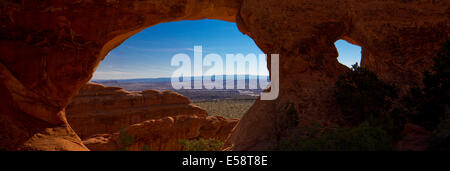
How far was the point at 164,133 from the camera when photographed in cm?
1408

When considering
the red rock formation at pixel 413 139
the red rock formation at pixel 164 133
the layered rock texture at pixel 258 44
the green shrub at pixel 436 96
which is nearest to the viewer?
the red rock formation at pixel 413 139

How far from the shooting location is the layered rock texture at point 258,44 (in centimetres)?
802

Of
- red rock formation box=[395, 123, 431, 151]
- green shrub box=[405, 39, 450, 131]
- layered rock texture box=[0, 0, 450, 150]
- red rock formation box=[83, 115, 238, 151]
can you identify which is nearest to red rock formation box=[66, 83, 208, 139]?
red rock formation box=[83, 115, 238, 151]

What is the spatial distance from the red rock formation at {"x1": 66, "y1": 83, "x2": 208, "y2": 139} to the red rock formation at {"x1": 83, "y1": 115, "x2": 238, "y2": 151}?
6.59 meters

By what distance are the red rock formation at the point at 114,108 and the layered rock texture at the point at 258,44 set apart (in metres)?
12.6

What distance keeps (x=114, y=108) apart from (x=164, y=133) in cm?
1227

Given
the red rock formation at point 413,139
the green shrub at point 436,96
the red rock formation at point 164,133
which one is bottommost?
the red rock formation at point 164,133

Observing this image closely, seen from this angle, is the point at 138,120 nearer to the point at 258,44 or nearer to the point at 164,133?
the point at 164,133

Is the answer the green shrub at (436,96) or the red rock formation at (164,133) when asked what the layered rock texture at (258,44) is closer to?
the green shrub at (436,96)

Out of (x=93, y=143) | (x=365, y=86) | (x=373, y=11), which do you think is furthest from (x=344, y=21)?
(x=93, y=143)

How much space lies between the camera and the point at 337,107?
791 cm

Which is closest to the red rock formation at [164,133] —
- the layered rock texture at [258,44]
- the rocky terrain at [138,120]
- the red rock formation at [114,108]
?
the rocky terrain at [138,120]

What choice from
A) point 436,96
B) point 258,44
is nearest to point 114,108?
point 258,44

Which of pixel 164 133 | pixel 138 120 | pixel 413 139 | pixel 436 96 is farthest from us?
pixel 138 120
